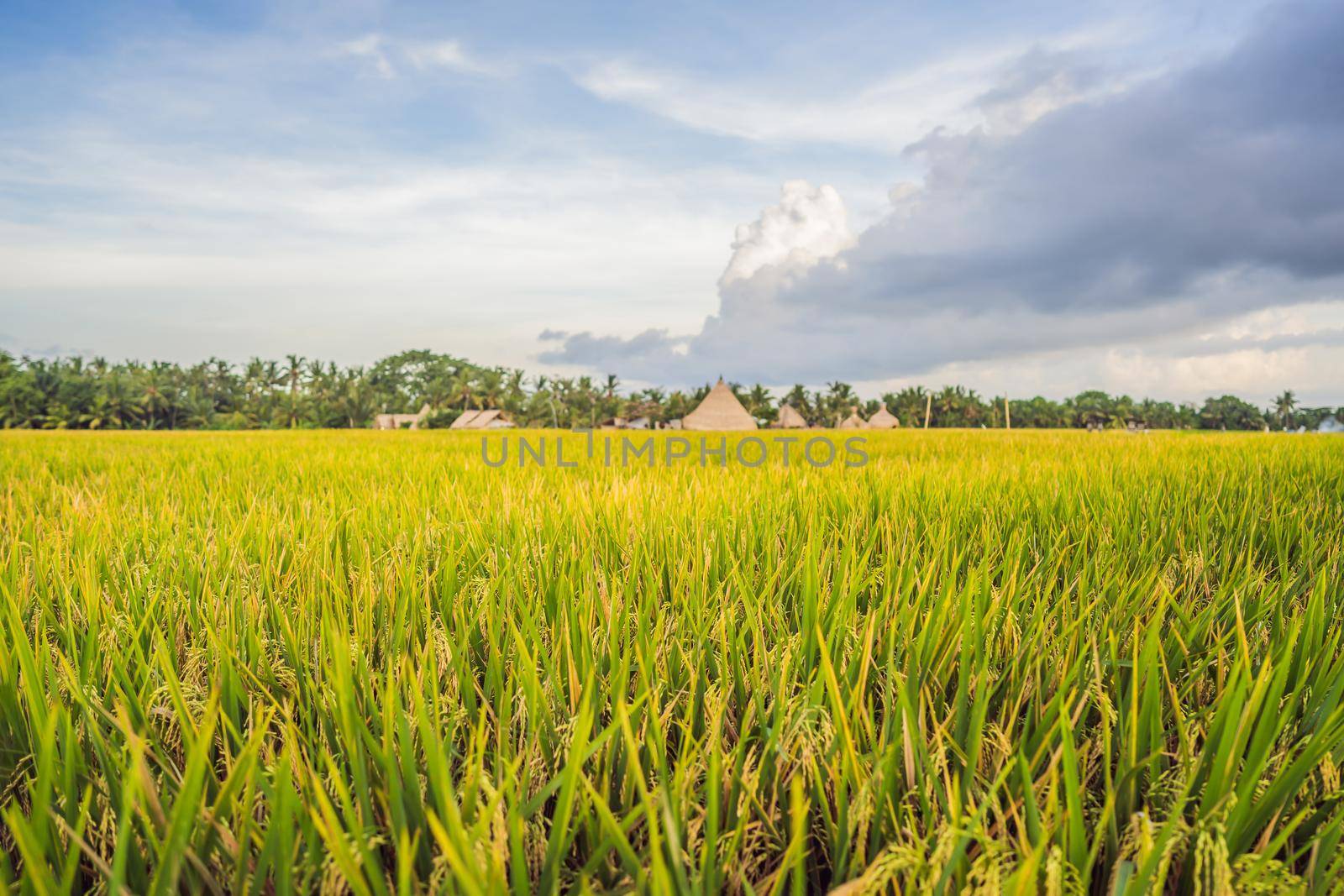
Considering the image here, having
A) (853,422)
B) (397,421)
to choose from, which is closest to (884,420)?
(853,422)

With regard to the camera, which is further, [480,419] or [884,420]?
[884,420]

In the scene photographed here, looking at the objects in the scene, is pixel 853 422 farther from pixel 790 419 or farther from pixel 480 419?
pixel 480 419

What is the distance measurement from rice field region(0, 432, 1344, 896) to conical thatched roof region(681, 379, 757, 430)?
2746cm

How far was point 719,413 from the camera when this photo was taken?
2969 cm

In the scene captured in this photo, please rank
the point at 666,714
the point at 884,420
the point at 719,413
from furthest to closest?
the point at 884,420 → the point at 719,413 → the point at 666,714

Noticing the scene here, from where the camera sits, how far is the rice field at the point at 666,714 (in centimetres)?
54

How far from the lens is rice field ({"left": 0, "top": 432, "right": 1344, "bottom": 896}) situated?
54cm

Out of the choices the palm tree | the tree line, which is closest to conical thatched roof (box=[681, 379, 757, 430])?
the tree line

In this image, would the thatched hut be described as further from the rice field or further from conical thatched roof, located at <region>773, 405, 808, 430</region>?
the rice field

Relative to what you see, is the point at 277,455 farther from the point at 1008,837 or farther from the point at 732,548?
the point at 1008,837

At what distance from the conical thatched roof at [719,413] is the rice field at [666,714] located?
2746cm

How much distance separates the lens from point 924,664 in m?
0.90

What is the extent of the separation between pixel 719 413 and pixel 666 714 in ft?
95.3

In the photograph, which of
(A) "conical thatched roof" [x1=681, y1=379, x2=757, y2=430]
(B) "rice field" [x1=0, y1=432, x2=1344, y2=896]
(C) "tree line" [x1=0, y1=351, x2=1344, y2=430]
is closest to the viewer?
(B) "rice field" [x1=0, y1=432, x2=1344, y2=896]
